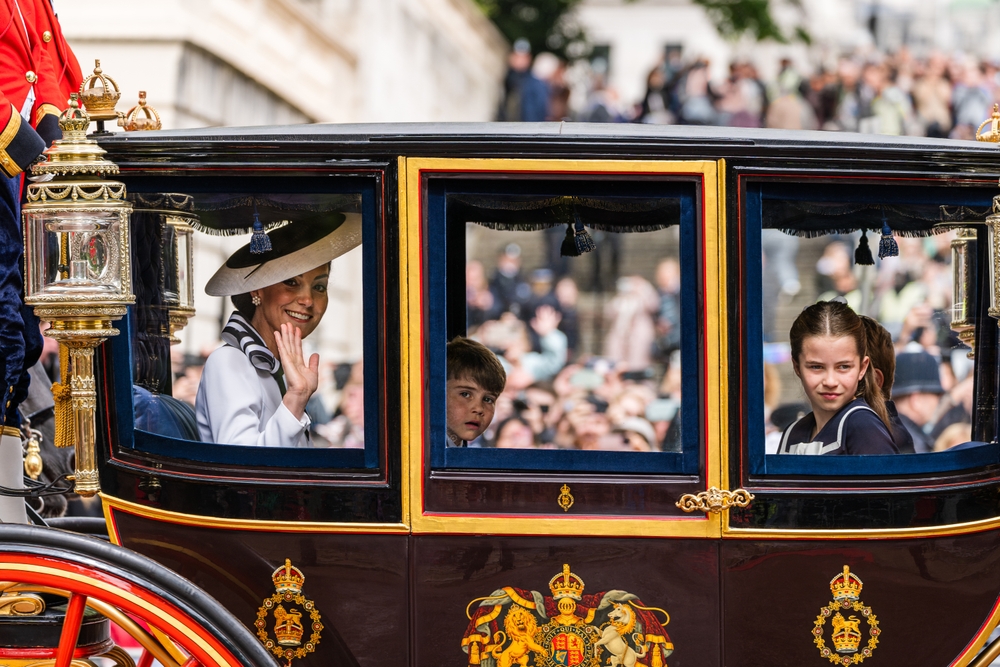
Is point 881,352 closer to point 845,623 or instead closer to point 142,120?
point 845,623

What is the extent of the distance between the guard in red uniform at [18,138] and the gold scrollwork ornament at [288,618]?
946 millimetres

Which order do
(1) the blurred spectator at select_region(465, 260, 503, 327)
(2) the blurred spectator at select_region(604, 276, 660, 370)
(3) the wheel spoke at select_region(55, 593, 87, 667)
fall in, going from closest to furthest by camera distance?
(3) the wheel spoke at select_region(55, 593, 87, 667) < (1) the blurred spectator at select_region(465, 260, 503, 327) < (2) the blurred spectator at select_region(604, 276, 660, 370)

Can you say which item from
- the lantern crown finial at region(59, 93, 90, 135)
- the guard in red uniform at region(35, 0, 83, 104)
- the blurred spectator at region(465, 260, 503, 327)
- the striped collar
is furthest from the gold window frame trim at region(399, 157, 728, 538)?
the blurred spectator at region(465, 260, 503, 327)

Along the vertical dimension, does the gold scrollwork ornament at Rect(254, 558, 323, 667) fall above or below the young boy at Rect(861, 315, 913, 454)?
below

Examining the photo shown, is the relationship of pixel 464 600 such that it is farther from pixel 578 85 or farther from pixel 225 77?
pixel 578 85

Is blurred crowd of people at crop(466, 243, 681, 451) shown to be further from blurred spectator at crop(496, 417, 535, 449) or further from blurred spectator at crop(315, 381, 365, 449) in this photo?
blurred spectator at crop(315, 381, 365, 449)

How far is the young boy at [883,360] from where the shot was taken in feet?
11.3

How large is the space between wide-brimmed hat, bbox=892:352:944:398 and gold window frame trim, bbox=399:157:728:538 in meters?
1.32

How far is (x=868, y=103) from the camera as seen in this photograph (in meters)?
14.3

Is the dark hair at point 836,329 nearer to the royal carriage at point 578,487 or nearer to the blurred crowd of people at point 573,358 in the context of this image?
the royal carriage at point 578,487

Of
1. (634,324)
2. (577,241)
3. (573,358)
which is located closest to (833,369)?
(577,241)

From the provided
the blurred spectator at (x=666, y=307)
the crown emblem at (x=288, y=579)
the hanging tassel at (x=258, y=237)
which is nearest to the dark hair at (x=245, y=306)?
the hanging tassel at (x=258, y=237)

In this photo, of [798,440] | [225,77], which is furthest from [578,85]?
[798,440]

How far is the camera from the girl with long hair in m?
3.31
